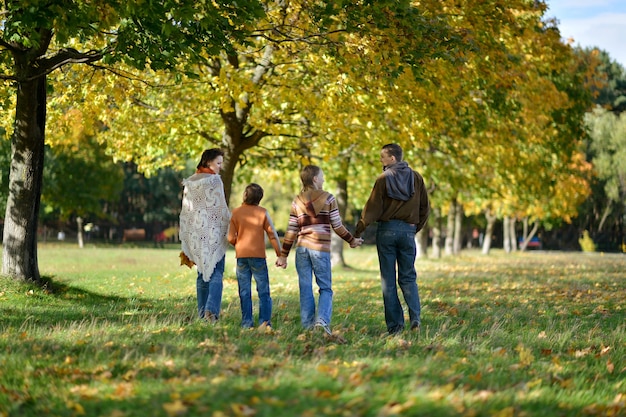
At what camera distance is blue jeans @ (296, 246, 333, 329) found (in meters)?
7.78

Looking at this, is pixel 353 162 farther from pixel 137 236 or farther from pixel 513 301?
pixel 137 236

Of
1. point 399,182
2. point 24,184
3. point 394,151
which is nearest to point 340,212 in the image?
point 24,184

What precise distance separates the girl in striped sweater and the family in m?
0.01

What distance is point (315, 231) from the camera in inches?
305

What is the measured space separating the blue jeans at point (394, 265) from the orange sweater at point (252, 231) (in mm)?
1156

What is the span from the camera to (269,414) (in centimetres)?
409

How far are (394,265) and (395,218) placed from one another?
56 centimetres

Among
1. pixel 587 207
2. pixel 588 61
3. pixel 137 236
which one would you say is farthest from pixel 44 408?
pixel 137 236

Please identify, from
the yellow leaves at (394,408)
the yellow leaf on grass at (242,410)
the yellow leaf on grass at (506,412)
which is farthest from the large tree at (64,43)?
the yellow leaf on grass at (506,412)

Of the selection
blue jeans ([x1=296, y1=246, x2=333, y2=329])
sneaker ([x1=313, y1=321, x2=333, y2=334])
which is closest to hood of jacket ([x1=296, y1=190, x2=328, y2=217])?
blue jeans ([x1=296, y1=246, x2=333, y2=329])

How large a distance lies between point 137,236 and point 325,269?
59883 mm

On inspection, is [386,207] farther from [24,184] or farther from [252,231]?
[24,184]

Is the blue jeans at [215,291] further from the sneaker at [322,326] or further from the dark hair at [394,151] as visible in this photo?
the dark hair at [394,151]

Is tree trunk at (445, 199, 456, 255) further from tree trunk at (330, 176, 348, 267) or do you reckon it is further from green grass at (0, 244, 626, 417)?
green grass at (0, 244, 626, 417)
